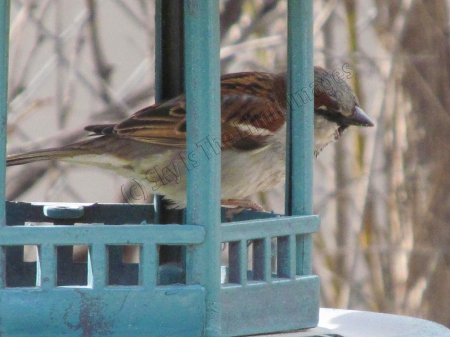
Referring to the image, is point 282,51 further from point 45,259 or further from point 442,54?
point 45,259

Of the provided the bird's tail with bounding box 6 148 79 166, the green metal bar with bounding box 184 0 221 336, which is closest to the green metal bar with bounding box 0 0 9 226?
the green metal bar with bounding box 184 0 221 336

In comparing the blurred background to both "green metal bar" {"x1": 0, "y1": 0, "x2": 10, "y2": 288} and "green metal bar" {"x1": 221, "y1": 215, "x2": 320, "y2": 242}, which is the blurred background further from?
"green metal bar" {"x1": 0, "y1": 0, "x2": 10, "y2": 288}

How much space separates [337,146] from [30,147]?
1.70 meters

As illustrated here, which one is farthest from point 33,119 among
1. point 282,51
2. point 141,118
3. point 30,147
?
point 141,118

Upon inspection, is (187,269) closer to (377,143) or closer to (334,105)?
(334,105)

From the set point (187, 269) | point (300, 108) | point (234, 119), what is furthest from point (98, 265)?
point (234, 119)

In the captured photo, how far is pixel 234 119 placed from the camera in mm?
2689

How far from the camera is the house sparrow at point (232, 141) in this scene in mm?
2572

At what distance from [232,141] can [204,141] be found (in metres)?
1.03

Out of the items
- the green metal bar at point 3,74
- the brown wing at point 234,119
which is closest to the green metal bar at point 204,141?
the green metal bar at point 3,74

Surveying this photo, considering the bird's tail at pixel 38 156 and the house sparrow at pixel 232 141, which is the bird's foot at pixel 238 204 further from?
the bird's tail at pixel 38 156

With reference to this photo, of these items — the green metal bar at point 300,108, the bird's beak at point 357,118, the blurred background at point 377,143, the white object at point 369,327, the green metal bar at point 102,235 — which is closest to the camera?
the green metal bar at point 102,235

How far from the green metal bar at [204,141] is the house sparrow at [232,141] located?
89cm

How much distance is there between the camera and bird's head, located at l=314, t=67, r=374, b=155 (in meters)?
2.68
